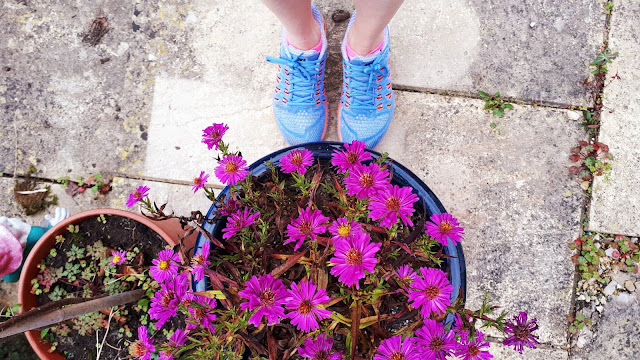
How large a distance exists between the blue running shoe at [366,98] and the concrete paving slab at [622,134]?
3.00ft

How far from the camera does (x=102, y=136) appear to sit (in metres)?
1.87

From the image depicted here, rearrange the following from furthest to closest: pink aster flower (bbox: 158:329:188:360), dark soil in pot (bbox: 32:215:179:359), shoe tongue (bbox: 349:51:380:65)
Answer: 1. shoe tongue (bbox: 349:51:380:65)
2. dark soil in pot (bbox: 32:215:179:359)
3. pink aster flower (bbox: 158:329:188:360)

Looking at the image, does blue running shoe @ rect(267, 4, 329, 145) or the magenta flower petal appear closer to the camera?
the magenta flower petal

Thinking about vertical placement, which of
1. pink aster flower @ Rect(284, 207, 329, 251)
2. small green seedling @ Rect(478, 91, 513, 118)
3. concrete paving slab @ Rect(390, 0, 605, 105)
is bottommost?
pink aster flower @ Rect(284, 207, 329, 251)

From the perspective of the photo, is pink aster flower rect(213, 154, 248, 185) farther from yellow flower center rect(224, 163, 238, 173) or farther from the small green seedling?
the small green seedling

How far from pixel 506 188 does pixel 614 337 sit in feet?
2.30

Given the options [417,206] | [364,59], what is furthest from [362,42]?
[417,206]

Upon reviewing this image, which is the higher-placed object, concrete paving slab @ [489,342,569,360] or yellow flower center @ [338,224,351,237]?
yellow flower center @ [338,224,351,237]

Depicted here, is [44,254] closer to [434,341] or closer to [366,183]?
[366,183]

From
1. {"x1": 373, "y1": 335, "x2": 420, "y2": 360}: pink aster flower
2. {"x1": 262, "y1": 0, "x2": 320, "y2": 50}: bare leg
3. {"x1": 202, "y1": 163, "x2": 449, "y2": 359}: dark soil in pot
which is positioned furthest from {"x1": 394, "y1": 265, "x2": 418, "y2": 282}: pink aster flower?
{"x1": 262, "y1": 0, "x2": 320, "y2": 50}: bare leg

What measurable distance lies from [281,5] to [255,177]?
50 centimetres

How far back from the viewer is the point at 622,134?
1.86 meters

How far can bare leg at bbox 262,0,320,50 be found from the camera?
4.23 ft

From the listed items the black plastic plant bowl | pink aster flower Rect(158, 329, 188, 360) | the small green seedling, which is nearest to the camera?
pink aster flower Rect(158, 329, 188, 360)
